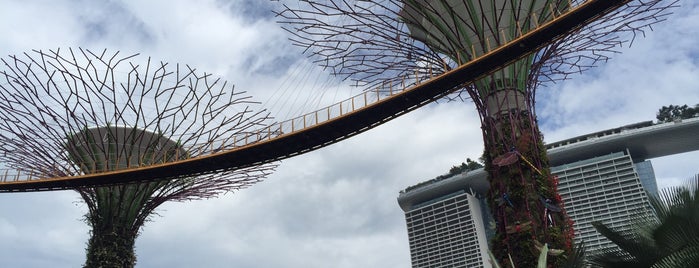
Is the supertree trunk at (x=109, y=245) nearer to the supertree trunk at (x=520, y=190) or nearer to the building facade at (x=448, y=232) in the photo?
the supertree trunk at (x=520, y=190)

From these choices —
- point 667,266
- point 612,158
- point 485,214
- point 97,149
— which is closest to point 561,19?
point 667,266

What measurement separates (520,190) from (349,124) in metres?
6.43

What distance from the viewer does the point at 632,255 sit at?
1051 centimetres

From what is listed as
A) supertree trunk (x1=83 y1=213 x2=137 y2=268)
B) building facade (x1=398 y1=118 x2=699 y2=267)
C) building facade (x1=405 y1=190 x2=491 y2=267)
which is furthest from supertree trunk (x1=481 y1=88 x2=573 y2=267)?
building facade (x1=405 y1=190 x2=491 y2=267)

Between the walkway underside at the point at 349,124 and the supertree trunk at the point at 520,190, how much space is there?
2.59 metres

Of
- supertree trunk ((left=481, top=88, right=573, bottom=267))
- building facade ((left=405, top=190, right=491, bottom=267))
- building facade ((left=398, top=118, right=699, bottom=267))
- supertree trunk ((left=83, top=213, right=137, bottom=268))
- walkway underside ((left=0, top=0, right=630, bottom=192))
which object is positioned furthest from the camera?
building facade ((left=405, top=190, right=491, bottom=267))

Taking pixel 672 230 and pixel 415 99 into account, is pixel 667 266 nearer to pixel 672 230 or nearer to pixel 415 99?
pixel 672 230

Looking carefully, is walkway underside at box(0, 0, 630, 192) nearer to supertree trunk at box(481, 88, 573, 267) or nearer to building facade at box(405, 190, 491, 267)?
supertree trunk at box(481, 88, 573, 267)

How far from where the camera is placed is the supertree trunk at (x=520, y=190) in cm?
1897

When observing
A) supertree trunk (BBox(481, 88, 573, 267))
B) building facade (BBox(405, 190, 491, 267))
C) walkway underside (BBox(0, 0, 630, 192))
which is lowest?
supertree trunk (BBox(481, 88, 573, 267))

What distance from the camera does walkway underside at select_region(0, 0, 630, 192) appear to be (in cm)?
1744

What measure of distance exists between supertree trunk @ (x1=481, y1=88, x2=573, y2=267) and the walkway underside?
2594mm

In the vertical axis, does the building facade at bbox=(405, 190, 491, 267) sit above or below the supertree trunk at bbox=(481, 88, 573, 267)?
above

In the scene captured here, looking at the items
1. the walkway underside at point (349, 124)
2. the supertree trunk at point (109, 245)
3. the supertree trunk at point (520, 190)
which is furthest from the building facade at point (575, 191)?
the walkway underside at point (349, 124)
